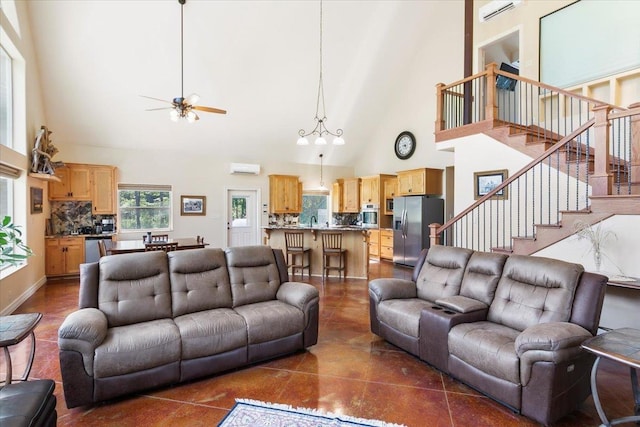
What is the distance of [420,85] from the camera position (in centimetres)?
806

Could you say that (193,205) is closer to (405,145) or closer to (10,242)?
(405,145)

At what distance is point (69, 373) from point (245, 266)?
5.50ft

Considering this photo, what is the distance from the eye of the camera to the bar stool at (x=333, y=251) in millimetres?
6359

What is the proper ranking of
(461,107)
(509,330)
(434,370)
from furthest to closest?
(461,107), (434,370), (509,330)

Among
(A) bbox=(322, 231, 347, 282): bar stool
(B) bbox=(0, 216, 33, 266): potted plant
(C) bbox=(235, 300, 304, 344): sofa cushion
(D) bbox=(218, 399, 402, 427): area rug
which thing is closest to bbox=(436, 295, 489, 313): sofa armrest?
(D) bbox=(218, 399, 402, 427): area rug

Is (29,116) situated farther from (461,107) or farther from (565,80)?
(565,80)

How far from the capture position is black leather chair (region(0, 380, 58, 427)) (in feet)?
5.02

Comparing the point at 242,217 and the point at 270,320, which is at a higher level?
the point at 242,217

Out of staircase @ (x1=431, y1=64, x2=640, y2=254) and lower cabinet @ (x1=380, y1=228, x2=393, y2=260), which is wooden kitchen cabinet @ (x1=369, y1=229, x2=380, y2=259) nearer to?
lower cabinet @ (x1=380, y1=228, x2=393, y2=260)

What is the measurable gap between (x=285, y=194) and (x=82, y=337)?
722 cm

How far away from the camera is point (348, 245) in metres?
6.66

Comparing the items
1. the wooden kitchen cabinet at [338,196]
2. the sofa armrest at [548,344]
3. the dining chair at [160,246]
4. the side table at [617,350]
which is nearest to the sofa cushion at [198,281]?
the dining chair at [160,246]

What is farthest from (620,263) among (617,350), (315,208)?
(315,208)

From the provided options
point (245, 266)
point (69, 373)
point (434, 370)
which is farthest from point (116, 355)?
point (434, 370)
